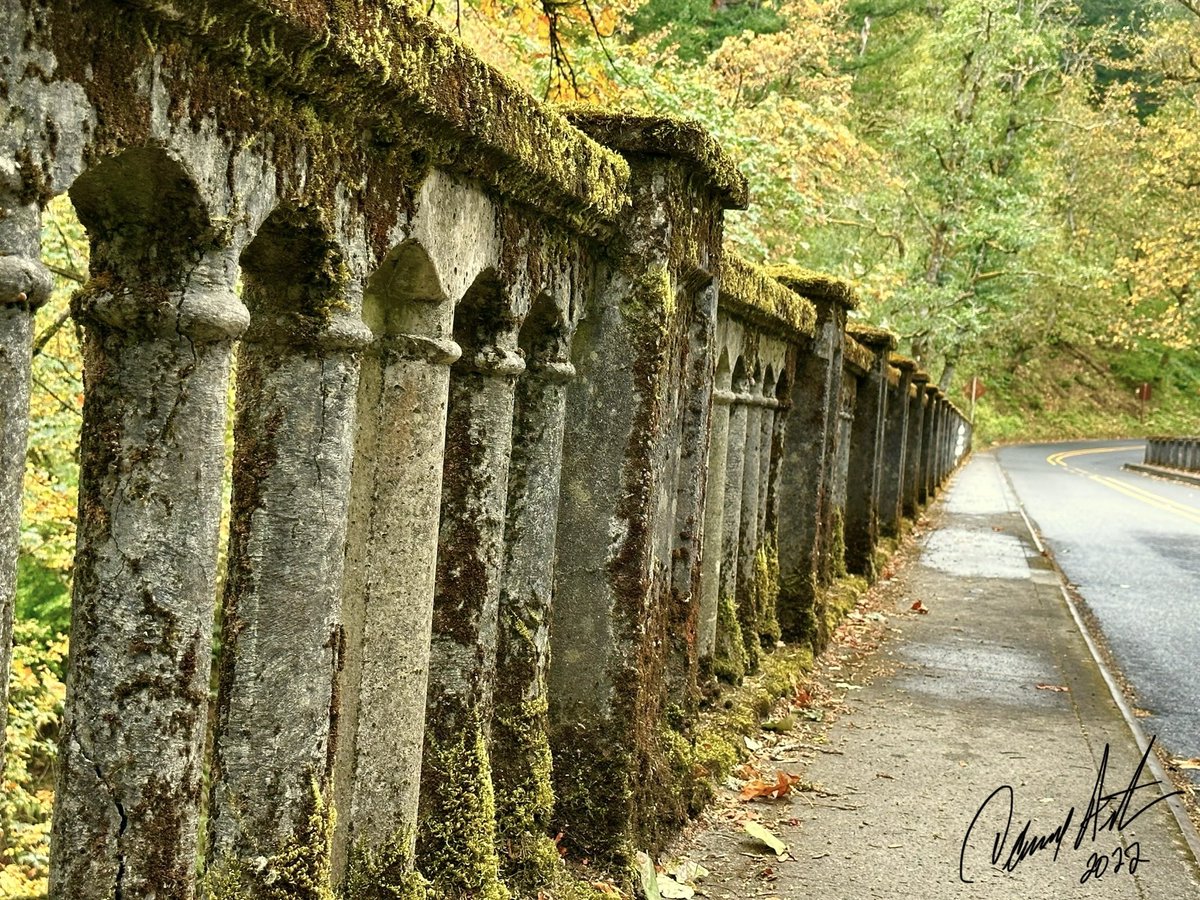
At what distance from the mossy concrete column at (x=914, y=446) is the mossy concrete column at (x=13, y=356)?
46.0 ft

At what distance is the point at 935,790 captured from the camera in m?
4.63

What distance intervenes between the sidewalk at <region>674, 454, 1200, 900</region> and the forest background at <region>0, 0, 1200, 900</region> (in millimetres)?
2584

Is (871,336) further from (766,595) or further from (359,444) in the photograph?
(359,444)

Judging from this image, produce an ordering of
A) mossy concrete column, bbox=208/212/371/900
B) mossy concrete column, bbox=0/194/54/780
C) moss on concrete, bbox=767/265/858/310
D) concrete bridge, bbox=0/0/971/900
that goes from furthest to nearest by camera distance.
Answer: moss on concrete, bbox=767/265/858/310, mossy concrete column, bbox=208/212/371/900, concrete bridge, bbox=0/0/971/900, mossy concrete column, bbox=0/194/54/780

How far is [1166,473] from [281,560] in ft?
112

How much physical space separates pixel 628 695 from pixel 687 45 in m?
22.2

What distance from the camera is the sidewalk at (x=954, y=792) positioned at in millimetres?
3814

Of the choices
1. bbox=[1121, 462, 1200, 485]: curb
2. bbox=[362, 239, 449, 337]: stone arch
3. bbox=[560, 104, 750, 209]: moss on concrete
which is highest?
bbox=[560, 104, 750, 209]: moss on concrete

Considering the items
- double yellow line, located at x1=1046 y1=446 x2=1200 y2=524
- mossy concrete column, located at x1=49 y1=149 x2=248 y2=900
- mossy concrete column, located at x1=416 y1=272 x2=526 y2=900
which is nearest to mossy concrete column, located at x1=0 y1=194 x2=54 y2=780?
mossy concrete column, located at x1=49 y1=149 x2=248 y2=900

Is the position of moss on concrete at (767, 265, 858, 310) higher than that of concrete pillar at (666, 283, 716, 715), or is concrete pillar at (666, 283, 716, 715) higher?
moss on concrete at (767, 265, 858, 310)

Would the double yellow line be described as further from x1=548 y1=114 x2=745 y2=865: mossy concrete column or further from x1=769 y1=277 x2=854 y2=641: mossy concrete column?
x1=548 y1=114 x2=745 y2=865: mossy concrete column

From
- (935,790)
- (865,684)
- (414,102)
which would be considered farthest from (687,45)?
(414,102)

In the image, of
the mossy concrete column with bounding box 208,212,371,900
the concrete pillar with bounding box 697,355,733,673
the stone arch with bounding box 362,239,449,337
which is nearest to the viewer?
the mossy concrete column with bounding box 208,212,371,900
